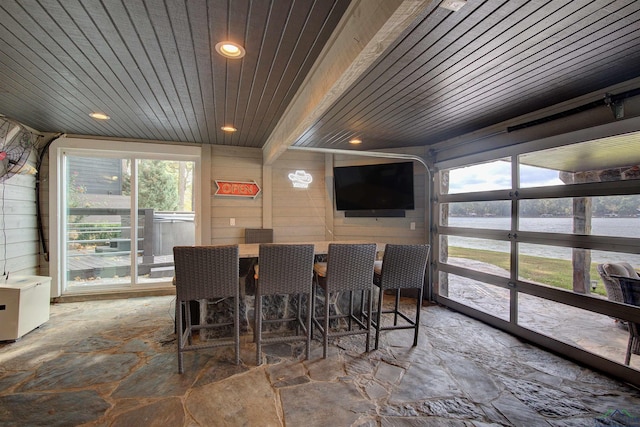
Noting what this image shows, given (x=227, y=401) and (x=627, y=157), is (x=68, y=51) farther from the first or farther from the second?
(x=627, y=157)

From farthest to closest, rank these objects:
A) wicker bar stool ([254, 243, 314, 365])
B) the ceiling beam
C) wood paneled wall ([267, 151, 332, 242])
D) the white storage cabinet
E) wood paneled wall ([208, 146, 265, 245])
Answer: wood paneled wall ([267, 151, 332, 242]) < wood paneled wall ([208, 146, 265, 245]) < the white storage cabinet < wicker bar stool ([254, 243, 314, 365]) < the ceiling beam

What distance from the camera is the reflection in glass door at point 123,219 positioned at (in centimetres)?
412

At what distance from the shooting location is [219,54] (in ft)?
6.25

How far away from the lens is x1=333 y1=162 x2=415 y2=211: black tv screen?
4230mm

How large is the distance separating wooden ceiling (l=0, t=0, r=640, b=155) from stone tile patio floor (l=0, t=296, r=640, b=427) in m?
2.18

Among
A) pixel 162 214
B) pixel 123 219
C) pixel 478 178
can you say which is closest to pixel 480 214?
pixel 478 178

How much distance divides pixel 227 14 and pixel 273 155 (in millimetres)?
2371

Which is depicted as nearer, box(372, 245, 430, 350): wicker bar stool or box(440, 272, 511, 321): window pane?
box(372, 245, 430, 350): wicker bar stool

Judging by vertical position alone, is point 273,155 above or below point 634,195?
above

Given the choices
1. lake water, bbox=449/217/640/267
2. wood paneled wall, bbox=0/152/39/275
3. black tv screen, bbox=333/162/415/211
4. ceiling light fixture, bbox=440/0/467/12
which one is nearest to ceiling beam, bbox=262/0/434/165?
ceiling light fixture, bbox=440/0/467/12

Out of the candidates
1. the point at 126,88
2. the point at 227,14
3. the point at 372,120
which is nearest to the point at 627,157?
the point at 372,120

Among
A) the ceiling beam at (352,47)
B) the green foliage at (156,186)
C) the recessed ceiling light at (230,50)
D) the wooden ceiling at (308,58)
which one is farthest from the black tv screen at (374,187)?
the recessed ceiling light at (230,50)

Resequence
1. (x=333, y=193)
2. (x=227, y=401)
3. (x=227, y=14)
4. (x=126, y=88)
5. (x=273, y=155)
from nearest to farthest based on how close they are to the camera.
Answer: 1. (x=227, y=14)
2. (x=227, y=401)
3. (x=126, y=88)
4. (x=273, y=155)
5. (x=333, y=193)

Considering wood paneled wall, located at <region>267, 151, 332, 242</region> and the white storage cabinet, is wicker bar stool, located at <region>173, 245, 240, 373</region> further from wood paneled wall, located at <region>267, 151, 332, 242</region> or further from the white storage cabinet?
wood paneled wall, located at <region>267, 151, 332, 242</region>
